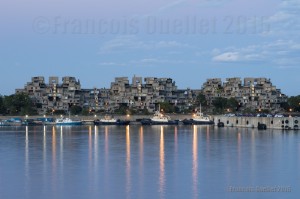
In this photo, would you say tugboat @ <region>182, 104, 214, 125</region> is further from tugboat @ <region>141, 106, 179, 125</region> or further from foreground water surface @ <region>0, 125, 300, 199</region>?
foreground water surface @ <region>0, 125, 300, 199</region>

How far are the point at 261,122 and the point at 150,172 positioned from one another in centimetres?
7552

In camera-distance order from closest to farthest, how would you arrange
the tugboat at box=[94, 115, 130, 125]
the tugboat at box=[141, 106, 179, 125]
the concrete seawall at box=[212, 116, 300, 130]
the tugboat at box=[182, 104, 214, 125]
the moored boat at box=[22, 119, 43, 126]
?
the concrete seawall at box=[212, 116, 300, 130] → the tugboat at box=[182, 104, 214, 125] → the tugboat at box=[94, 115, 130, 125] → the tugboat at box=[141, 106, 179, 125] → the moored boat at box=[22, 119, 43, 126]

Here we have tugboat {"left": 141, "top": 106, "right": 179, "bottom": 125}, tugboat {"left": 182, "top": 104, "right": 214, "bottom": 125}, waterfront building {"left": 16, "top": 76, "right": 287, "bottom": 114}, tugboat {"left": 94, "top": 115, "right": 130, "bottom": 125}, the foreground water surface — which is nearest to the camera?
the foreground water surface

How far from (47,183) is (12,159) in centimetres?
1591

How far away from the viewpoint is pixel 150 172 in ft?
153

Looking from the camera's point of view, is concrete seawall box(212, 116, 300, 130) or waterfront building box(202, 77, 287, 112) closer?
concrete seawall box(212, 116, 300, 130)

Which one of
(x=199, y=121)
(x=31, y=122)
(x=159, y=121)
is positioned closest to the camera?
(x=199, y=121)

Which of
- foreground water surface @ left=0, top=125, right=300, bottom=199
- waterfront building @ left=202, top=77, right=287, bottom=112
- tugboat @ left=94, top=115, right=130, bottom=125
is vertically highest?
waterfront building @ left=202, top=77, right=287, bottom=112

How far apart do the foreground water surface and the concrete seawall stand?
4170 centimetres

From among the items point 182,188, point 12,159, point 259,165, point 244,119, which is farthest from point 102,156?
point 244,119

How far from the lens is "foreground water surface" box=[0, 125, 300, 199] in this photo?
38.4 metres

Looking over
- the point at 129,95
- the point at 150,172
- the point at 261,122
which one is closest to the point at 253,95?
the point at 129,95

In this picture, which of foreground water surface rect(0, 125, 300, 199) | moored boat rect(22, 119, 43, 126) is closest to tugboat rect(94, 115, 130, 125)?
moored boat rect(22, 119, 43, 126)

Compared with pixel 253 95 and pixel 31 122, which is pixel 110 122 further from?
pixel 253 95
